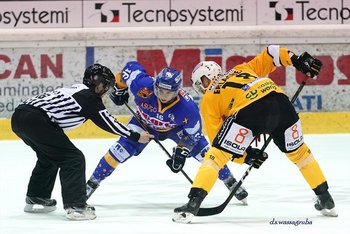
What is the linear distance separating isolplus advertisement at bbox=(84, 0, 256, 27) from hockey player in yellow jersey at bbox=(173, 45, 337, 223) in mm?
4950

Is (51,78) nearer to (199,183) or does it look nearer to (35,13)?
(35,13)

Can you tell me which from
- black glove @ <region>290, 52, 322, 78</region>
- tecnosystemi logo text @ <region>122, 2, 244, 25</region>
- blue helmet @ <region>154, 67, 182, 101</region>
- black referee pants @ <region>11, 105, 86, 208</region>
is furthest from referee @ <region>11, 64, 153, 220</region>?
tecnosystemi logo text @ <region>122, 2, 244, 25</region>

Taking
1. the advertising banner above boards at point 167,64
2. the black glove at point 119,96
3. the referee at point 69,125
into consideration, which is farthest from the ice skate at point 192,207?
the advertising banner above boards at point 167,64

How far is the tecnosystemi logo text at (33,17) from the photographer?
390 inches

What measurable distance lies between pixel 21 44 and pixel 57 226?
543cm

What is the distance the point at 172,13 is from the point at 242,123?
5405mm

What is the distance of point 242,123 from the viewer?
463cm

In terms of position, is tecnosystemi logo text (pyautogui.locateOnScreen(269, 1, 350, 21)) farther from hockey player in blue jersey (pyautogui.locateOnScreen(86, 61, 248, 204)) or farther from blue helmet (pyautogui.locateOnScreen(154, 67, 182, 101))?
blue helmet (pyautogui.locateOnScreen(154, 67, 182, 101))

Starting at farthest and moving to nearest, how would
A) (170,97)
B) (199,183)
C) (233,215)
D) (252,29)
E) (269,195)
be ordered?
1. (252,29)
2. (269,195)
3. (170,97)
4. (233,215)
5. (199,183)

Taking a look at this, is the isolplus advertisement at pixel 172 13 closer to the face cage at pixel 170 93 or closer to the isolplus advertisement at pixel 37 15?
the isolplus advertisement at pixel 37 15

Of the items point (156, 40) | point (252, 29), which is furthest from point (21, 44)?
point (252, 29)

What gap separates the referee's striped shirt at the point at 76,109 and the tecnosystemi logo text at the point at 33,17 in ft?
16.9

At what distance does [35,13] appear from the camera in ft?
32.5

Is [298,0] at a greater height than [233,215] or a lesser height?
greater
